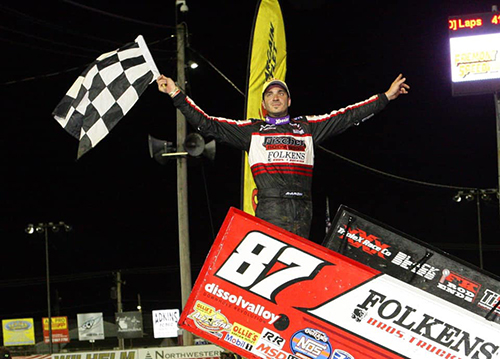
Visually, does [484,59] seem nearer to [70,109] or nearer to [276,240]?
[70,109]

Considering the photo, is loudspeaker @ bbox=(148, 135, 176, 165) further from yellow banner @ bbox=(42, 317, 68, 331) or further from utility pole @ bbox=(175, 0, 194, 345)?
yellow banner @ bbox=(42, 317, 68, 331)

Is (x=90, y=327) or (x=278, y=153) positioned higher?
(x=278, y=153)

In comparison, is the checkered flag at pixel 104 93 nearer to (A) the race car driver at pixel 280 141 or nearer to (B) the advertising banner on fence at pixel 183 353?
(A) the race car driver at pixel 280 141

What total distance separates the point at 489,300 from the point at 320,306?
2.32 feet

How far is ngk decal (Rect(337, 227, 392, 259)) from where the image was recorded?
9.32 feet

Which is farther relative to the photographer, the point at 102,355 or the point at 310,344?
the point at 102,355

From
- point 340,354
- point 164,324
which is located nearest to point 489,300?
point 340,354

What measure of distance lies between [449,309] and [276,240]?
0.71m

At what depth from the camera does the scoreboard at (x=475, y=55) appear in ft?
48.5

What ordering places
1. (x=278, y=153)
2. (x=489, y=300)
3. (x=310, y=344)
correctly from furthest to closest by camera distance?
(x=278, y=153) → (x=489, y=300) → (x=310, y=344)

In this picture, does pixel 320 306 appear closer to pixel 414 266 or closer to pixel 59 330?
pixel 414 266

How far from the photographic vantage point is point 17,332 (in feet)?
138

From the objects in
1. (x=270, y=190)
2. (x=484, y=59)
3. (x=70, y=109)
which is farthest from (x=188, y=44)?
(x=270, y=190)

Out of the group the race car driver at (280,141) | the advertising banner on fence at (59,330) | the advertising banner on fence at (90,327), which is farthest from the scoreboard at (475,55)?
the advertising banner on fence at (90,327)
